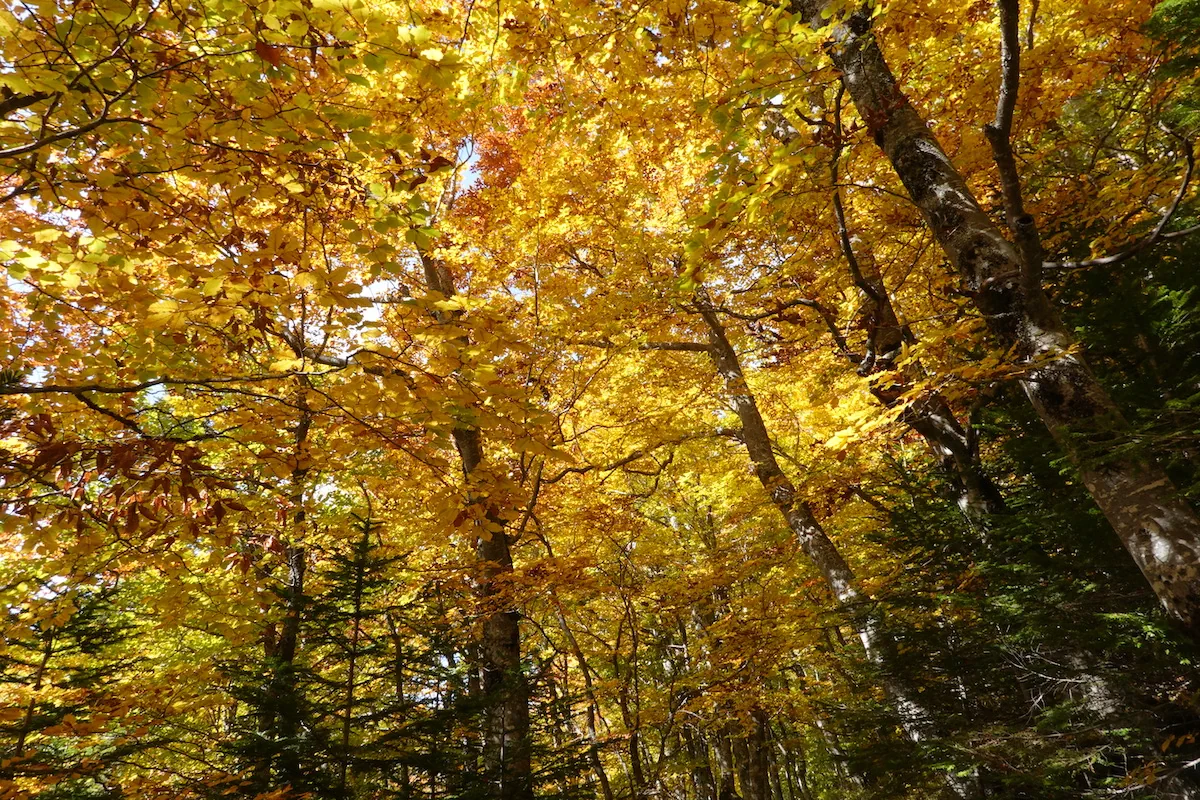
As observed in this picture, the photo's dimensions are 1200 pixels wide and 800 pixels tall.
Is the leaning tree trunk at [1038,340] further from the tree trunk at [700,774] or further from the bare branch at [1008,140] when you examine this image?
the tree trunk at [700,774]

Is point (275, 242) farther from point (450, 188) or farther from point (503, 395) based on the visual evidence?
point (450, 188)

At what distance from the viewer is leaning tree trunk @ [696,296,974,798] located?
16.1 ft

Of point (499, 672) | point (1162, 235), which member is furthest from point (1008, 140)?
point (499, 672)

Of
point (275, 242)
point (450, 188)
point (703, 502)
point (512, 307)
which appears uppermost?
point (450, 188)

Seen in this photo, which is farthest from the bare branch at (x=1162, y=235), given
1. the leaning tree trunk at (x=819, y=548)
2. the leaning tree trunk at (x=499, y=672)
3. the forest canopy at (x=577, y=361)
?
the leaning tree trunk at (x=499, y=672)

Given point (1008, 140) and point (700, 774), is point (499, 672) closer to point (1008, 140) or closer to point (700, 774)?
point (1008, 140)

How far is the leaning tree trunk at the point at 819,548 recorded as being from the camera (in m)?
4.91

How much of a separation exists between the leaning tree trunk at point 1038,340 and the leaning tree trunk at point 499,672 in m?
3.06

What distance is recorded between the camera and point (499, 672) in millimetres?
5820

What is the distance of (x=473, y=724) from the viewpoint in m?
5.00

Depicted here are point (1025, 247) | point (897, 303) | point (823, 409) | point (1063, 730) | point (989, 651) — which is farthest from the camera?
point (823, 409)

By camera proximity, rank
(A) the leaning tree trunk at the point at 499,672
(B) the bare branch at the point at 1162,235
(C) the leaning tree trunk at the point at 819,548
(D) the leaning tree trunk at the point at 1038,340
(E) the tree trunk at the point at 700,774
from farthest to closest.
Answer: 1. (E) the tree trunk at the point at 700,774
2. (C) the leaning tree trunk at the point at 819,548
3. (A) the leaning tree trunk at the point at 499,672
4. (D) the leaning tree trunk at the point at 1038,340
5. (B) the bare branch at the point at 1162,235

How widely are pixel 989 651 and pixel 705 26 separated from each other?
5.47 meters

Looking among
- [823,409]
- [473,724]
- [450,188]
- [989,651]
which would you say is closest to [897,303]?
[823,409]
